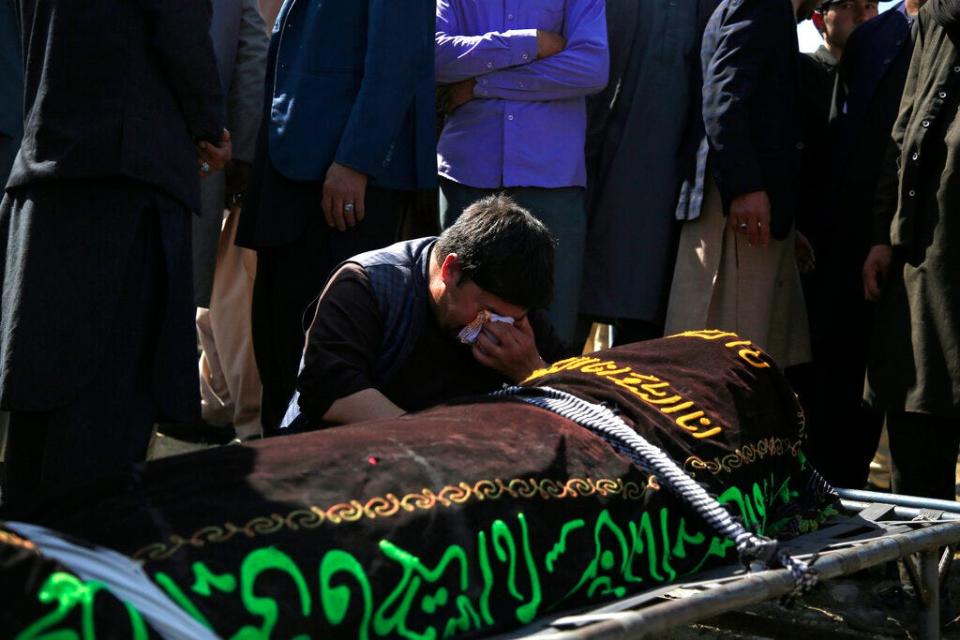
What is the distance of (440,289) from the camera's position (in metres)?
3.20

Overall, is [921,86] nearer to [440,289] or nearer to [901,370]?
[901,370]

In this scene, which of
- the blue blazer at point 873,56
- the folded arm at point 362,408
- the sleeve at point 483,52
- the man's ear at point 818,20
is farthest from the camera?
the man's ear at point 818,20

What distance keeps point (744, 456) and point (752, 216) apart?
5.83 feet

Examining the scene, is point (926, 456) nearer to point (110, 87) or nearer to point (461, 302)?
point (461, 302)

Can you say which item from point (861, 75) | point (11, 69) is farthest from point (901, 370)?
point (11, 69)

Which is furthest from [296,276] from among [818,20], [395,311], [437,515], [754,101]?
[818,20]

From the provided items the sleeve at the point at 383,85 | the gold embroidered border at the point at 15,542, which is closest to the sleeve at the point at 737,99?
the sleeve at the point at 383,85

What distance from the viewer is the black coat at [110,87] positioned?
3.14 m

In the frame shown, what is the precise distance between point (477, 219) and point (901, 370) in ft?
5.15

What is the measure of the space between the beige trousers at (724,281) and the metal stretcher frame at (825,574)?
3.93 feet

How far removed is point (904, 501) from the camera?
3.38 metres

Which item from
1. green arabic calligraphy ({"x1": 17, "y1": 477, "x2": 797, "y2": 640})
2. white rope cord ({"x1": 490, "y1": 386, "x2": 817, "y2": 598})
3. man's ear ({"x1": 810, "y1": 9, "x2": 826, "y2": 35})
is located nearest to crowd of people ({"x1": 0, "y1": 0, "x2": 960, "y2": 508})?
man's ear ({"x1": 810, "y1": 9, "x2": 826, "y2": 35})

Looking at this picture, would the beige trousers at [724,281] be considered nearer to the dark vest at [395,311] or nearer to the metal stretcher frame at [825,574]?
the metal stretcher frame at [825,574]

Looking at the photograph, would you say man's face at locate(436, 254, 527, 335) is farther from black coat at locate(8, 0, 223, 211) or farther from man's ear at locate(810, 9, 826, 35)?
man's ear at locate(810, 9, 826, 35)
